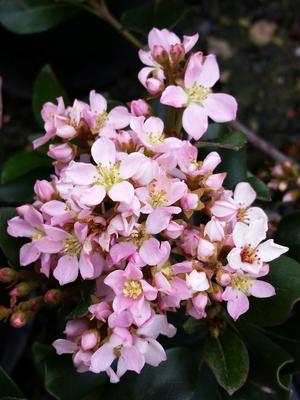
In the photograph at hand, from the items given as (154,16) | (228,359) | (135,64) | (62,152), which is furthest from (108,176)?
(135,64)

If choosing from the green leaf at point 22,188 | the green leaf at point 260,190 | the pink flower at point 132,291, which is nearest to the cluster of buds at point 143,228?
the pink flower at point 132,291

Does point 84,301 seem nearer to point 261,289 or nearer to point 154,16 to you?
point 261,289

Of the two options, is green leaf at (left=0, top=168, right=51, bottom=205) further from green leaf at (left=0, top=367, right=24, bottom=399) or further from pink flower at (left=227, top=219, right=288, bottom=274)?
pink flower at (left=227, top=219, right=288, bottom=274)

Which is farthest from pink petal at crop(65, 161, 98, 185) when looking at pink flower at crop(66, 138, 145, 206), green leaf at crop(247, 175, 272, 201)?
green leaf at crop(247, 175, 272, 201)

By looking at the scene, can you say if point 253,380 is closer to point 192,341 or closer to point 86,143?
point 192,341

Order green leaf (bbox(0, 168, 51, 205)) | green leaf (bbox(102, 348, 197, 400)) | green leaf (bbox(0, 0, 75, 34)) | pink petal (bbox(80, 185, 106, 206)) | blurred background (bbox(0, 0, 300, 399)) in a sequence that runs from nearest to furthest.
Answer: pink petal (bbox(80, 185, 106, 206))
green leaf (bbox(102, 348, 197, 400))
green leaf (bbox(0, 168, 51, 205))
green leaf (bbox(0, 0, 75, 34))
blurred background (bbox(0, 0, 300, 399))

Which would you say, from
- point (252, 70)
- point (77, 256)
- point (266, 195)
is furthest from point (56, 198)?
point (252, 70)
